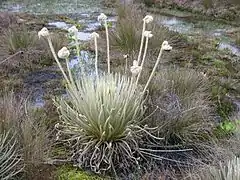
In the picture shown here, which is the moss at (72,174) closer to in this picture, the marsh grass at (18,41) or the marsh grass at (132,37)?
the marsh grass at (132,37)

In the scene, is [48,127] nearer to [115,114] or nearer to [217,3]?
[115,114]

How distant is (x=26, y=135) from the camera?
3693mm

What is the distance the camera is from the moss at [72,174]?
12.6 ft

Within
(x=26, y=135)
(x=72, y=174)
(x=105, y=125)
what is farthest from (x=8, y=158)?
(x=105, y=125)

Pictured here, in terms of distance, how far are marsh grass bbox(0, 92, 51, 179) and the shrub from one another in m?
0.05

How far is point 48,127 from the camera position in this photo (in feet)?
14.5

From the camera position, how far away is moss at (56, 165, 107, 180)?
3836 millimetres

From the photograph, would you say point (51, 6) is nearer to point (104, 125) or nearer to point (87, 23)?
point (87, 23)

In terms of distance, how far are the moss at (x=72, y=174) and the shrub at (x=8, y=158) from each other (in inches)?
17.0

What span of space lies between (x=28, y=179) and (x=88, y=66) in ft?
11.9

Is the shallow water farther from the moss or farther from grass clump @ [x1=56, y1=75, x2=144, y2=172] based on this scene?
the moss

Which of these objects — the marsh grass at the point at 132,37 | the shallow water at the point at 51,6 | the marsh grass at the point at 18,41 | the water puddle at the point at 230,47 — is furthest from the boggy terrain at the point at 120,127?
the shallow water at the point at 51,6

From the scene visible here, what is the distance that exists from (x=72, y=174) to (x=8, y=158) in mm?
663

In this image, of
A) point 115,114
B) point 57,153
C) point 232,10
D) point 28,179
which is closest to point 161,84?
point 115,114
